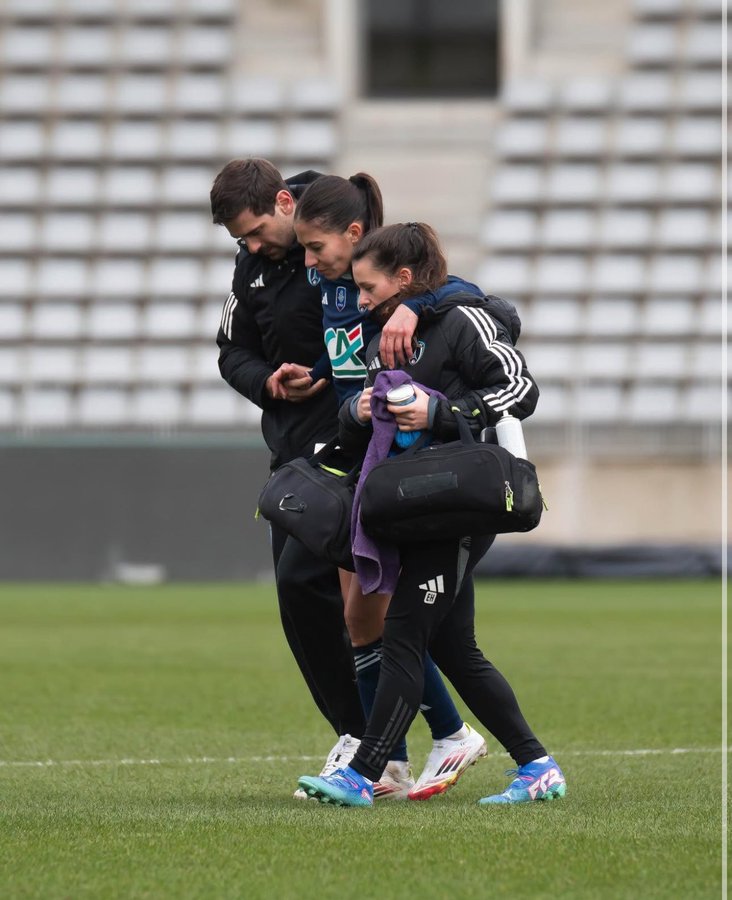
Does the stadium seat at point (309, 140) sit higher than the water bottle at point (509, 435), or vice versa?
the stadium seat at point (309, 140)

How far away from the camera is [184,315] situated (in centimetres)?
2380

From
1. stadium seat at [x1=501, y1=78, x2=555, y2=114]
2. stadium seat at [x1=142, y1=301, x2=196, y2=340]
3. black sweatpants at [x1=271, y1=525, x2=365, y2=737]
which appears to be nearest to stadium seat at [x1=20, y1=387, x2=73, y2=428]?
stadium seat at [x1=142, y1=301, x2=196, y2=340]

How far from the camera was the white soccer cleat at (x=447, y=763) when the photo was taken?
480 cm

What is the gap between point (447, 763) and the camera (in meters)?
4.82

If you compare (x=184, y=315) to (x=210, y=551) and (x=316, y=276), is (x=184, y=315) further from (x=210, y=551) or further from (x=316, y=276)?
(x=316, y=276)

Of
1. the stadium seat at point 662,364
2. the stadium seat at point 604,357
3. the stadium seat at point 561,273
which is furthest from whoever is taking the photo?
the stadium seat at point 561,273

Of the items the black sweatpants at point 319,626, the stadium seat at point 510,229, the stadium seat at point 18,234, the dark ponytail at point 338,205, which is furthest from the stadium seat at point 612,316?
the dark ponytail at point 338,205

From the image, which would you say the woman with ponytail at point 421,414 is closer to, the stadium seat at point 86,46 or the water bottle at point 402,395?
the water bottle at point 402,395

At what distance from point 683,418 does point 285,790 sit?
52.6ft

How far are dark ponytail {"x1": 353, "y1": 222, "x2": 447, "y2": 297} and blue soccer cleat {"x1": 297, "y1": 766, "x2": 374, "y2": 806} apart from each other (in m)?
1.22

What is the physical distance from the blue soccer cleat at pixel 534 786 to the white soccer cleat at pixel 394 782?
325 mm

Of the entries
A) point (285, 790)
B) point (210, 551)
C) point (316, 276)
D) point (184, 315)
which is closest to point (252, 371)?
point (316, 276)

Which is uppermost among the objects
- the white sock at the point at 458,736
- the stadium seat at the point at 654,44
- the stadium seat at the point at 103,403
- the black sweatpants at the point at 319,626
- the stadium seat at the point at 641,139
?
the stadium seat at the point at 654,44

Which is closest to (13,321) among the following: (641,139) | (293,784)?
(641,139)
